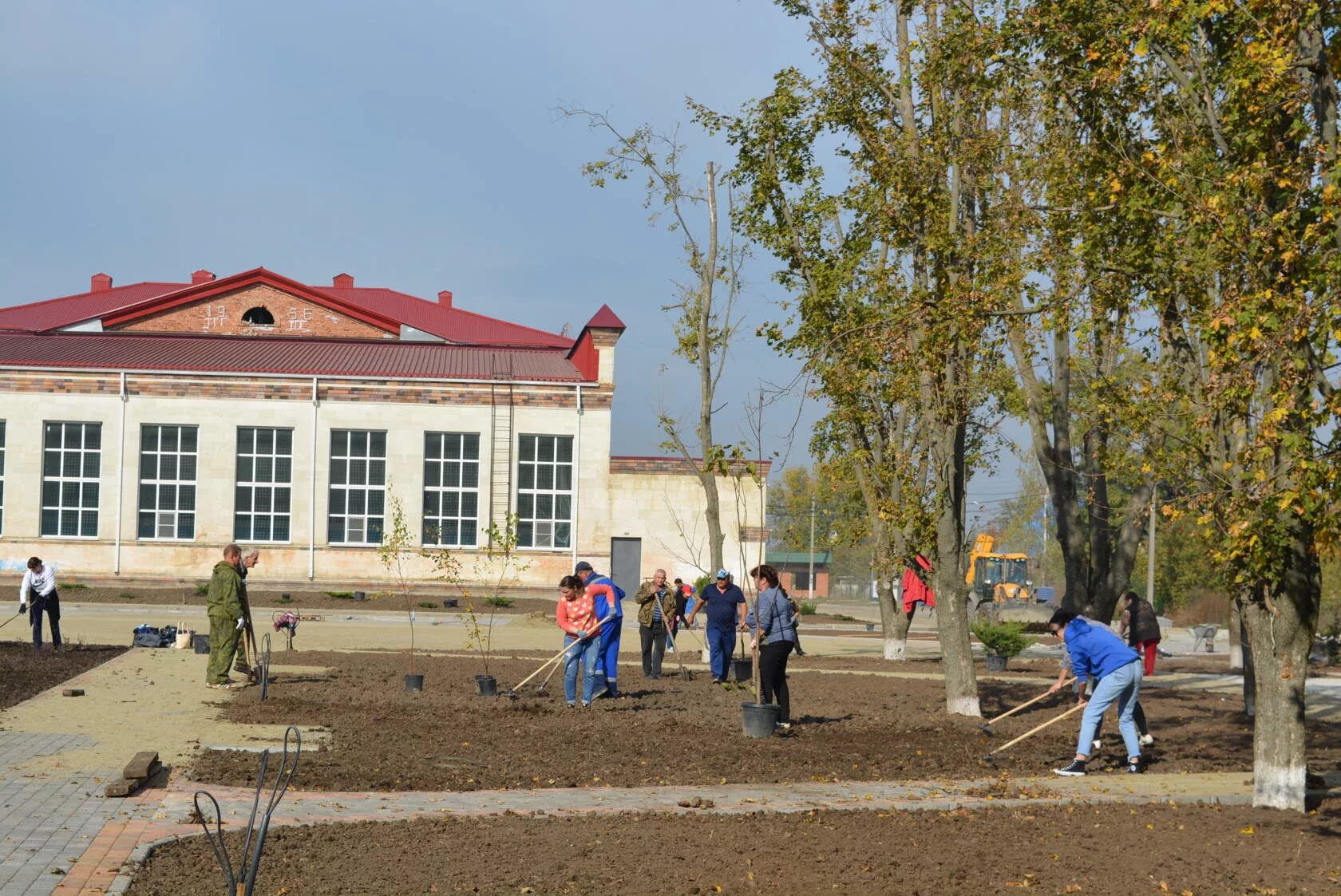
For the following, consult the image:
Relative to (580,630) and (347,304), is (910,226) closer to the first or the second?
(580,630)

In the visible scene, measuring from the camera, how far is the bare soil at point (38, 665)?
16734 mm

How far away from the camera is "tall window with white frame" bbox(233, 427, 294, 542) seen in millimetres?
49219

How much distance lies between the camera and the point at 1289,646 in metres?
10.0

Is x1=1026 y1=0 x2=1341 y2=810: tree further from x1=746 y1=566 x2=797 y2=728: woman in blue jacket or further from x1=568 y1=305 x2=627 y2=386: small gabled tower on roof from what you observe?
x1=568 y1=305 x2=627 y2=386: small gabled tower on roof

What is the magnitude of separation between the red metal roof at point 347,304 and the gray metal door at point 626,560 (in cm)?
943

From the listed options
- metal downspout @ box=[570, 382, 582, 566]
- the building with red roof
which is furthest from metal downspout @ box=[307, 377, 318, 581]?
metal downspout @ box=[570, 382, 582, 566]

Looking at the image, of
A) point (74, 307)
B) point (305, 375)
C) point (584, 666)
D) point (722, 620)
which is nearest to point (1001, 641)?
point (722, 620)

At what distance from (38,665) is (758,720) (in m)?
11.5

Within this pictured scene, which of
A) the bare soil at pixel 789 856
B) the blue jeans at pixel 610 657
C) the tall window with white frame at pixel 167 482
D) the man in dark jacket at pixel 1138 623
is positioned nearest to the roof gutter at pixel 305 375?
the tall window with white frame at pixel 167 482

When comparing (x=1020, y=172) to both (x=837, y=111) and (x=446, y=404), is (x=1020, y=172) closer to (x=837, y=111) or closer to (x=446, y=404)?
(x=837, y=111)

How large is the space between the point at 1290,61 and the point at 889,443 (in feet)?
41.6

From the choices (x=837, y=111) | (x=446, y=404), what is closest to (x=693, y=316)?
(x=837, y=111)

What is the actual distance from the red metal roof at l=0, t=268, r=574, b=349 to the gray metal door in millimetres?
9428

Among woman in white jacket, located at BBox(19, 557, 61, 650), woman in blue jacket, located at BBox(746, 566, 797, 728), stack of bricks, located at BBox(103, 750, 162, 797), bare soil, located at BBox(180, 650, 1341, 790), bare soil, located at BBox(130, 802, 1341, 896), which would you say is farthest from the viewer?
woman in white jacket, located at BBox(19, 557, 61, 650)
